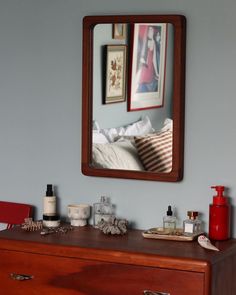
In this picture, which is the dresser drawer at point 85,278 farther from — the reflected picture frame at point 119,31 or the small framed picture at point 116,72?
the reflected picture frame at point 119,31

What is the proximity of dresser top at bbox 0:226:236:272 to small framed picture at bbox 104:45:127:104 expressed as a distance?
509 millimetres

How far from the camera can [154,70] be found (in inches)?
110

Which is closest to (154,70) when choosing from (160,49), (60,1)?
(160,49)

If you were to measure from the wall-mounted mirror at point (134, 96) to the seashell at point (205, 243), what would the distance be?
0.28 m

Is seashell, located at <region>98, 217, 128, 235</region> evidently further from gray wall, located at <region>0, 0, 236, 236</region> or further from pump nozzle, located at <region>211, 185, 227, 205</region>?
pump nozzle, located at <region>211, 185, 227, 205</region>

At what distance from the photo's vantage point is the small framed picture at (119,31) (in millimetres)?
2842

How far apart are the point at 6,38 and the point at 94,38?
427 mm

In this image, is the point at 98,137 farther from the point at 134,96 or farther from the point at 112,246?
the point at 112,246

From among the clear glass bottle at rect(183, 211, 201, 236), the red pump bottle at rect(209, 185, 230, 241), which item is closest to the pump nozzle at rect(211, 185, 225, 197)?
the red pump bottle at rect(209, 185, 230, 241)

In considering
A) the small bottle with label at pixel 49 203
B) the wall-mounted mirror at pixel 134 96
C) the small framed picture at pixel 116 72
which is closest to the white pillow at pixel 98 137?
the wall-mounted mirror at pixel 134 96

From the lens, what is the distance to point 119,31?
2.85 m

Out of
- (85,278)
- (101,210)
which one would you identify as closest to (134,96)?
(101,210)

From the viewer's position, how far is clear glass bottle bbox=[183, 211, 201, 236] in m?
2.72

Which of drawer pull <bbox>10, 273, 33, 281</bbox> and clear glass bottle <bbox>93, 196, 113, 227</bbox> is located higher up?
clear glass bottle <bbox>93, 196, 113, 227</bbox>
